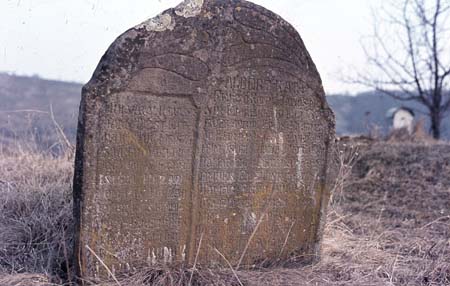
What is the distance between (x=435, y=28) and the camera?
11562mm

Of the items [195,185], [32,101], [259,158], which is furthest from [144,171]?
[32,101]

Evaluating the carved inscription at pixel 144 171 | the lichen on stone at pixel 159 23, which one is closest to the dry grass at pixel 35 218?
the carved inscription at pixel 144 171

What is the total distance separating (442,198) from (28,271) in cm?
398

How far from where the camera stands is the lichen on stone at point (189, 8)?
3002 millimetres

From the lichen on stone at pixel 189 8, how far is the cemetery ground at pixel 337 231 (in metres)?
1.39

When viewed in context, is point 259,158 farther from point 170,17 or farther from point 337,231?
point 337,231

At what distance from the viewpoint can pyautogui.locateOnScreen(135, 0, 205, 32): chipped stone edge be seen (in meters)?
2.93

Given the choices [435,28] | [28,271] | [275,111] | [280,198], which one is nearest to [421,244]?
[280,198]

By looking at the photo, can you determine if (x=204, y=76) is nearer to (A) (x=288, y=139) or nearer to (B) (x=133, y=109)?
(B) (x=133, y=109)

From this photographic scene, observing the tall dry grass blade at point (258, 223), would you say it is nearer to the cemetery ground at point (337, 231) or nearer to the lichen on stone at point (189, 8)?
the cemetery ground at point (337, 231)

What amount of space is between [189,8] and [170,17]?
0.42 ft

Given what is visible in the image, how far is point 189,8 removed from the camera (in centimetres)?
303

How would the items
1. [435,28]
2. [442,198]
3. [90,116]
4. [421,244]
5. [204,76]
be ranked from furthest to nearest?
[435,28] → [442,198] → [421,244] → [204,76] → [90,116]

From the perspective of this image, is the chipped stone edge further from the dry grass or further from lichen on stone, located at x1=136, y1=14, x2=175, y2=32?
the dry grass
